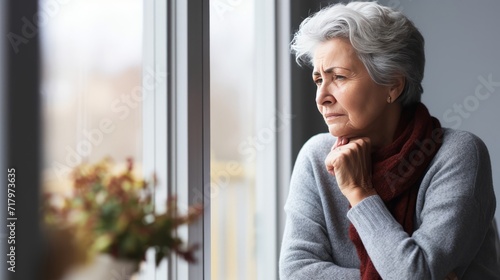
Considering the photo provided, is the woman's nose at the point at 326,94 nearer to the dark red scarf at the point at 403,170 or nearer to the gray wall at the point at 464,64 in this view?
the dark red scarf at the point at 403,170

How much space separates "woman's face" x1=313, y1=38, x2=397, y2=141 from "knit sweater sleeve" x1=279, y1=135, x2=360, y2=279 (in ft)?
0.65

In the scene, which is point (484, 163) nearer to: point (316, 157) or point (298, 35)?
point (316, 157)

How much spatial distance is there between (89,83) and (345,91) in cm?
75

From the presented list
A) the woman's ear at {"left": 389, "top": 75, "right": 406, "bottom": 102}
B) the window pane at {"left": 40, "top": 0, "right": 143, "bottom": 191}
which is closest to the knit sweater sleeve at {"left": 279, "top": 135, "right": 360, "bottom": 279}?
the woman's ear at {"left": 389, "top": 75, "right": 406, "bottom": 102}

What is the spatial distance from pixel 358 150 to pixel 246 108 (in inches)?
32.8

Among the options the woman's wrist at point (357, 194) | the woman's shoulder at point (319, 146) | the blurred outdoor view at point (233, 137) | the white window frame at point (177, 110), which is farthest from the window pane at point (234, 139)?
the woman's wrist at point (357, 194)

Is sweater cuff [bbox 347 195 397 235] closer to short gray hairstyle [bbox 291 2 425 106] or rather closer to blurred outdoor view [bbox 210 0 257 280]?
short gray hairstyle [bbox 291 2 425 106]

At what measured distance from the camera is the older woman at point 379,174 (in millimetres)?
1858

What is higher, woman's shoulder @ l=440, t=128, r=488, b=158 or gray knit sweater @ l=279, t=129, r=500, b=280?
woman's shoulder @ l=440, t=128, r=488, b=158

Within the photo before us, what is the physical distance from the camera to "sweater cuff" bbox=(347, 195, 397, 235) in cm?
186

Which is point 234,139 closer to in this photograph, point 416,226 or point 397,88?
point 397,88

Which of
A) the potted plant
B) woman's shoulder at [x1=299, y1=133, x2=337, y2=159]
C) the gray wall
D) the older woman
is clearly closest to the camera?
the potted plant

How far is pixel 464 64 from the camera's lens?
2.73 meters

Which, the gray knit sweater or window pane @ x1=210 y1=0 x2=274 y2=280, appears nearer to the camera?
the gray knit sweater
